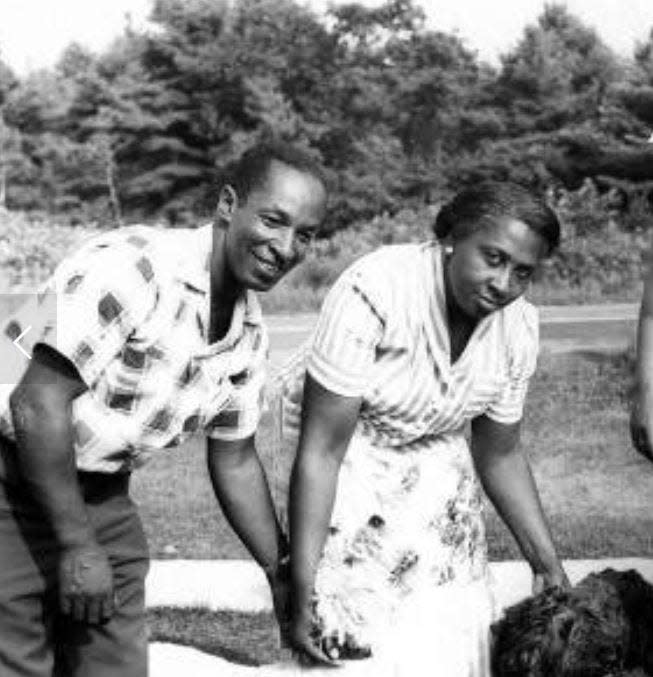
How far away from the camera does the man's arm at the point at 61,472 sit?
8.89 ft

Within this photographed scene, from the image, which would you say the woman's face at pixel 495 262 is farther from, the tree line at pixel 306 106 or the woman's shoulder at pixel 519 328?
the tree line at pixel 306 106

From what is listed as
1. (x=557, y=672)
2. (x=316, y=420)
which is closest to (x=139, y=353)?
(x=316, y=420)

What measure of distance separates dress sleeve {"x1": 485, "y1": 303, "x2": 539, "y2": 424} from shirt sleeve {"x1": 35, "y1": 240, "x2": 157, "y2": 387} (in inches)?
34.0

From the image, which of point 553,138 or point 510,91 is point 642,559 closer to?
point 553,138

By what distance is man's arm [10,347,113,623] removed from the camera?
271 cm

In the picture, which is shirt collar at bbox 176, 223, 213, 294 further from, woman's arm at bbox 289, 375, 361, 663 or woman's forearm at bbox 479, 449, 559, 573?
woman's forearm at bbox 479, 449, 559, 573

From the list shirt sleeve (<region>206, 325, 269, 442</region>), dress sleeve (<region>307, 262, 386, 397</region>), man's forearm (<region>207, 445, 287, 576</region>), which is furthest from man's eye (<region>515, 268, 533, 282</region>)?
man's forearm (<region>207, 445, 287, 576</region>)

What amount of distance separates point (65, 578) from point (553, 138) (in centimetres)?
2772

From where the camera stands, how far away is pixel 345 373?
2.86 m

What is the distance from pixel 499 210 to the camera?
2867mm

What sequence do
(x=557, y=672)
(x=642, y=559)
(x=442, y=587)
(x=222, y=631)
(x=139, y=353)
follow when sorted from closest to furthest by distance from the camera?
1. (x=557, y=672)
2. (x=139, y=353)
3. (x=442, y=587)
4. (x=222, y=631)
5. (x=642, y=559)

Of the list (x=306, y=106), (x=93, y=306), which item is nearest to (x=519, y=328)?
(x=93, y=306)

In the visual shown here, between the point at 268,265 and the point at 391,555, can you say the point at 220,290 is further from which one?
the point at 391,555

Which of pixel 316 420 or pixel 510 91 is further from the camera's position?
pixel 510 91
